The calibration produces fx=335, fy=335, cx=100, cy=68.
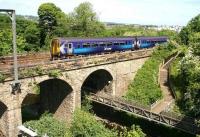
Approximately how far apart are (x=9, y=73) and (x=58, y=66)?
18.6 ft

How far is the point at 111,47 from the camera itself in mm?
46500

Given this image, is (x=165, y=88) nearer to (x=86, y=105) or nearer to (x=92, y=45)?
(x=86, y=105)

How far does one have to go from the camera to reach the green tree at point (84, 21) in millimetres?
68938

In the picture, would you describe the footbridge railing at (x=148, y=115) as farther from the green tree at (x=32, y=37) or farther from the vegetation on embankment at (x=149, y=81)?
the green tree at (x=32, y=37)

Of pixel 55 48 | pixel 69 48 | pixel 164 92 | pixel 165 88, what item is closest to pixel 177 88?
pixel 164 92

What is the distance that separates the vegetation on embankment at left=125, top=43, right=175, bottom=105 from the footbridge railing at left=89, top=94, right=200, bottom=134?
13.0 ft

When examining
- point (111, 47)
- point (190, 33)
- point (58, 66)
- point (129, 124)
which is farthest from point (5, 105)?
point (190, 33)

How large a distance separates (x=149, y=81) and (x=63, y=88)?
1271 cm

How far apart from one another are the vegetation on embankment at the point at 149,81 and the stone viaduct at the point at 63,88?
2.81ft

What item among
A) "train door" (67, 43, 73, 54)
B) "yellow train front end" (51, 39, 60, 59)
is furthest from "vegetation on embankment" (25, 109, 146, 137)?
"train door" (67, 43, 73, 54)

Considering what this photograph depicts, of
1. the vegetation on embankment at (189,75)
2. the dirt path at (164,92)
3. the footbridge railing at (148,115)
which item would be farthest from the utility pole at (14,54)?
the dirt path at (164,92)

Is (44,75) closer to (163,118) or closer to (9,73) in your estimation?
(9,73)

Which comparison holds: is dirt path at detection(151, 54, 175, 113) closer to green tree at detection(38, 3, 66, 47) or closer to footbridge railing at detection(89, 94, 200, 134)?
footbridge railing at detection(89, 94, 200, 134)

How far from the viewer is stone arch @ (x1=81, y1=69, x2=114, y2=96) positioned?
39.9 m
